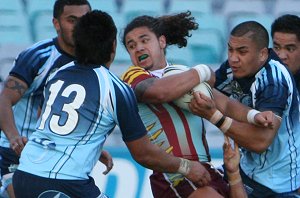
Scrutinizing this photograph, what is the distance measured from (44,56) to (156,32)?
4.62 ft

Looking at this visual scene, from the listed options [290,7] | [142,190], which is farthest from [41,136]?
[290,7]

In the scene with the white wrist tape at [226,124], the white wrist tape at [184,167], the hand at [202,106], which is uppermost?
the hand at [202,106]

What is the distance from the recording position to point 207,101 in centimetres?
585

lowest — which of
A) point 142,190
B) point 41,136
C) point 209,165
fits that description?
point 142,190

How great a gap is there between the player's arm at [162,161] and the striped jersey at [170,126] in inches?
6.8

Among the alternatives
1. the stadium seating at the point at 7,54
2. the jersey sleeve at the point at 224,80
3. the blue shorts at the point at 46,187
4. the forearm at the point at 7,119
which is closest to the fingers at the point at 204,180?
the blue shorts at the point at 46,187

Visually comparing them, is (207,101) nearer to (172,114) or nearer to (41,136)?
(172,114)

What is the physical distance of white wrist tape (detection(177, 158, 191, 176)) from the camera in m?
5.80

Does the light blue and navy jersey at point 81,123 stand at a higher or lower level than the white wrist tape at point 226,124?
higher

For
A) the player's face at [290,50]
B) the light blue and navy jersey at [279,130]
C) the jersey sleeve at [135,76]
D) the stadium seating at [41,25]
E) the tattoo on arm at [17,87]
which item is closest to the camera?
the jersey sleeve at [135,76]

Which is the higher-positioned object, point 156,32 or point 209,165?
point 156,32

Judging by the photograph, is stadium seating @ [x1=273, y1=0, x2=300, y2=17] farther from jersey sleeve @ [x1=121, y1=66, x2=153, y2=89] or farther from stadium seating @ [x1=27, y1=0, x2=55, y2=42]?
jersey sleeve @ [x1=121, y1=66, x2=153, y2=89]

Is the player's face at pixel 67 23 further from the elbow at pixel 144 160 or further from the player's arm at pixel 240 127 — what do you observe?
the elbow at pixel 144 160

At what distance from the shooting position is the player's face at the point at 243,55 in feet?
20.2
